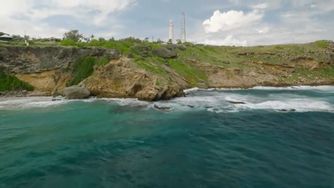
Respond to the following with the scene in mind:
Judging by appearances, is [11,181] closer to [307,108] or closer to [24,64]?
[307,108]

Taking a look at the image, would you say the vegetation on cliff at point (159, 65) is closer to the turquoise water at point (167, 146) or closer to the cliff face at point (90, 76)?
the cliff face at point (90, 76)

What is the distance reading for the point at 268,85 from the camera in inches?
2112

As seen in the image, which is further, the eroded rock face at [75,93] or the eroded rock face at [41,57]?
the eroded rock face at [41,57]

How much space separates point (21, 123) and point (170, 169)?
15855mm

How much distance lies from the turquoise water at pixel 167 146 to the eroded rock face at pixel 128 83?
4.54 metres

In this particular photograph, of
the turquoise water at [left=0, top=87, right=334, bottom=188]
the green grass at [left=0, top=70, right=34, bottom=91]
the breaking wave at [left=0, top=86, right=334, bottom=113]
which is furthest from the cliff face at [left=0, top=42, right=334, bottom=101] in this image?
the turquoise water at [left=0, top=87, right=334, bottom=188]

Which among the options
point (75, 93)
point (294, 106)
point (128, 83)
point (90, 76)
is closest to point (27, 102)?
point (75, 93)

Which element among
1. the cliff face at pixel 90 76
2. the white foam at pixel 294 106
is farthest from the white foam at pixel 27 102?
the white foam at pixel 294 106

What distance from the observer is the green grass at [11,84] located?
129 feet

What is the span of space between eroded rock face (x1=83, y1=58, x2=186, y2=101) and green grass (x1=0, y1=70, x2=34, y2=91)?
341 inches

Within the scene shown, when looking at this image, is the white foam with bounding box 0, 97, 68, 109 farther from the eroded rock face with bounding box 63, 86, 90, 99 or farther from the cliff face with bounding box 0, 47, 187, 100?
the cliff face with bounding box 0, 47, 187, 100

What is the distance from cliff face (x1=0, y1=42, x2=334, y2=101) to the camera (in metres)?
37.4

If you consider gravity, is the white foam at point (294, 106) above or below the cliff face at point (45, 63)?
below

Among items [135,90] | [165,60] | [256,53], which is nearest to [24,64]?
[135,90]
